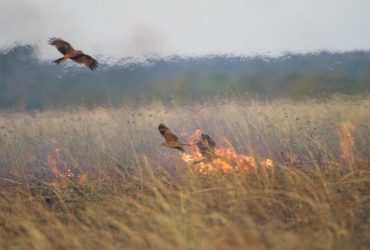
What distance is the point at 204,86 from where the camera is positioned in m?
9.40

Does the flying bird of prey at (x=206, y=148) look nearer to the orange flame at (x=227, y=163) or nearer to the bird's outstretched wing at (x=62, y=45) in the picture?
the orange flame at (x=227, y=163)

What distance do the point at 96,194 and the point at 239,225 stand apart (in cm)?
191

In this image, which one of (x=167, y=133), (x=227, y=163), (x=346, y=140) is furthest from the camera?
(x=346, y=140)

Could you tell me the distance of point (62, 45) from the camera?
5434 millimetres

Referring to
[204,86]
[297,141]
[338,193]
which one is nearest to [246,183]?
[338,193]

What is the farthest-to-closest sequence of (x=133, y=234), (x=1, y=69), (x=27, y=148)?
(x=1, y=69) < (x=27, y=148) < (x=133, y=234)

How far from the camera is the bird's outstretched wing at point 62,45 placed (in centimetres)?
539

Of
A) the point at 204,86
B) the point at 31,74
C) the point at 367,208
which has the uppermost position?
the point at 31,74

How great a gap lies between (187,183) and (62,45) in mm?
1739

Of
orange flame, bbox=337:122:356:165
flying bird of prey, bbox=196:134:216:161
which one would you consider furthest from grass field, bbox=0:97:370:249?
flying bird of prey, bbox=196:134:216:161

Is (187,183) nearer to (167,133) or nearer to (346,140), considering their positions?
(167,133)

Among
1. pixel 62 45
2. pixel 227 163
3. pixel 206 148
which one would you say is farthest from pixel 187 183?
pixel 62 45

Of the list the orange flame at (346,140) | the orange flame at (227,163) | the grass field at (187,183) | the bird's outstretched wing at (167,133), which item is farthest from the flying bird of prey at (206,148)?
the orange flame at (346,140)

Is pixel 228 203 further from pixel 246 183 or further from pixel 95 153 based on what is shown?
pixel 95 153
